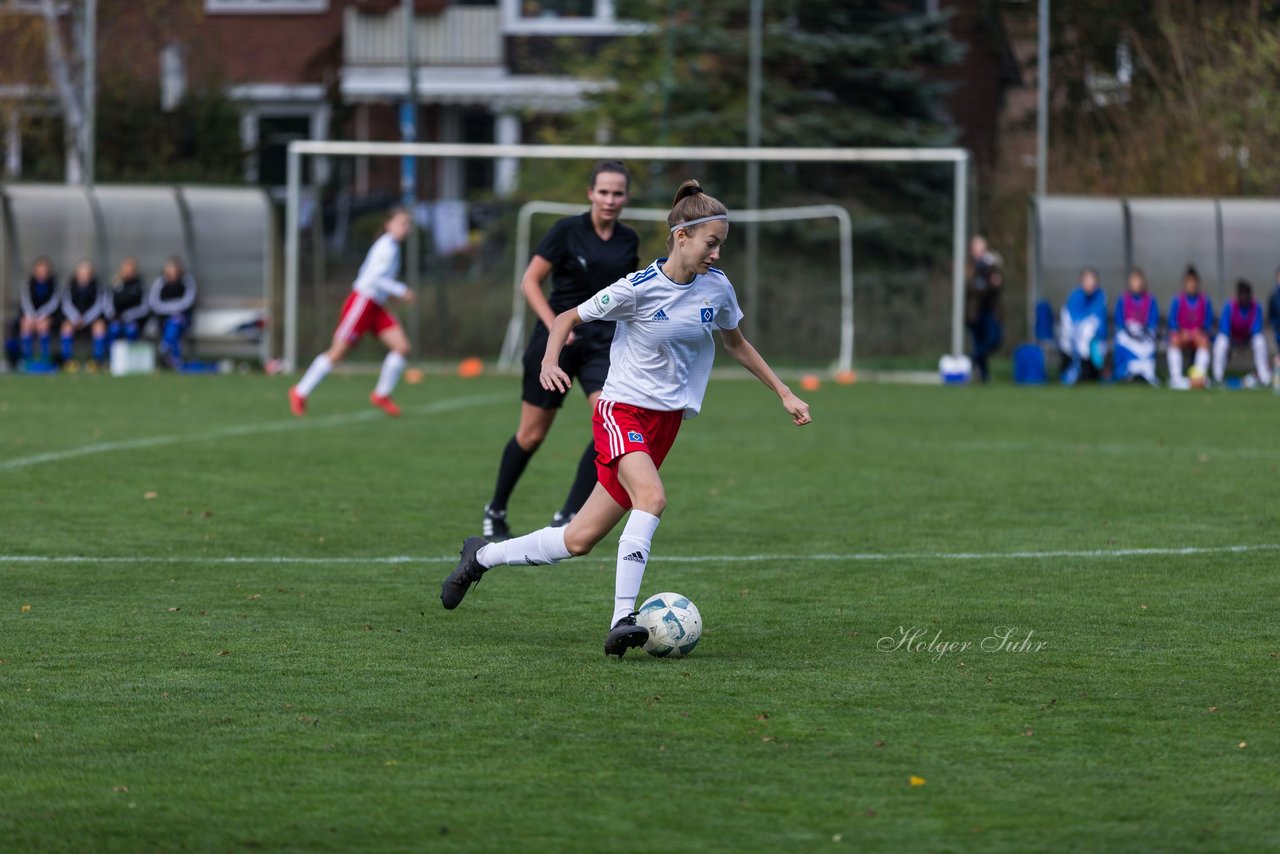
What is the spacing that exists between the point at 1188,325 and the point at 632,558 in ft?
61.3

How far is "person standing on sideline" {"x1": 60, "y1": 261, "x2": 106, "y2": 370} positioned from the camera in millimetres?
23702

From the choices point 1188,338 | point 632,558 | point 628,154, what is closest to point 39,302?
point 628,154

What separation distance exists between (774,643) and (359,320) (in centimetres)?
1092

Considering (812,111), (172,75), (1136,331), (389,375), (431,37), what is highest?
(431,37)

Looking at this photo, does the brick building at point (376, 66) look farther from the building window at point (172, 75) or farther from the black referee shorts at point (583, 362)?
the black referee shorts at point (583, 362)

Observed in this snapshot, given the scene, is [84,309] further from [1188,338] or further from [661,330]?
[661,330]

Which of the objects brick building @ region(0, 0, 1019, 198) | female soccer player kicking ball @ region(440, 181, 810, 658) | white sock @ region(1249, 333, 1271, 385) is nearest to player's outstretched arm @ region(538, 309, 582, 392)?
female soccer player kicking ball @ region(440, 181, 810, 658)

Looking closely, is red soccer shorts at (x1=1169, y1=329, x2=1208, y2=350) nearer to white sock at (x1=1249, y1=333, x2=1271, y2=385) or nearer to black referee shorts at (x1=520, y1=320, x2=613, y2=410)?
white sock at (x1=1249, y1=333, x2=1271, y2=385)

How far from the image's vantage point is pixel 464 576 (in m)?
7.02

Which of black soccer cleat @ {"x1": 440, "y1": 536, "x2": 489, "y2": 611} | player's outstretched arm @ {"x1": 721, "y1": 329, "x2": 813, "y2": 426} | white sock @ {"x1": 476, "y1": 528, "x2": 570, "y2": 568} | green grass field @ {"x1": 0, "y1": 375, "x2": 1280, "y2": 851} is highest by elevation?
player's outstretched arm @ {"x1": 721, "y1": 329, "x2": 813, "y2": 426}

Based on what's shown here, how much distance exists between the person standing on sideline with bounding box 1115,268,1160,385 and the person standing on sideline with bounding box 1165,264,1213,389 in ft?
0.82

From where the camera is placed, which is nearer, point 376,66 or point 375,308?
point 375,308

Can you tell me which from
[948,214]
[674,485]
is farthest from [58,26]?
[674,485]

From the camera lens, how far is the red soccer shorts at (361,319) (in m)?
16.8
